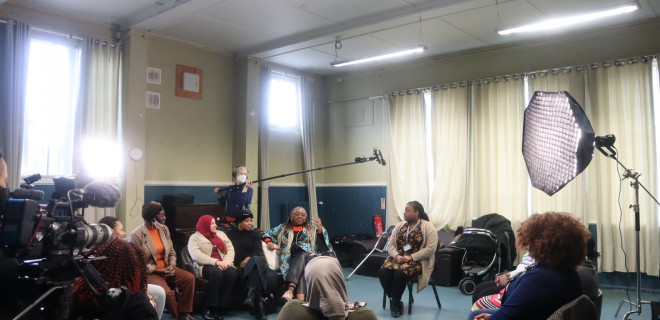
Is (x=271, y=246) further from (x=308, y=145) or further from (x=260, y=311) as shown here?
(x=308, y=145)

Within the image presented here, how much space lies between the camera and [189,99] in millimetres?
6879

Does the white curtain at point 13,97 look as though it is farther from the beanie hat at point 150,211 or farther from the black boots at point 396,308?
the black boots at point 396,308

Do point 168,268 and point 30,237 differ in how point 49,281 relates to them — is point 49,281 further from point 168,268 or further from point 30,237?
point 168,268

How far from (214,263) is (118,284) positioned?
1965mm

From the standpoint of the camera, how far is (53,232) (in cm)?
231

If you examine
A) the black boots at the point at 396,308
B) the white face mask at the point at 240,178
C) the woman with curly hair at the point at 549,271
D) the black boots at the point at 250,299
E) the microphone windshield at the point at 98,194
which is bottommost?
the black boots at the point at 396,308

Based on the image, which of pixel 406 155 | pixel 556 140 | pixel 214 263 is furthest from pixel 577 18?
pixel 214 263

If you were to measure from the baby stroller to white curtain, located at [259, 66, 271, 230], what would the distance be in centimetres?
285

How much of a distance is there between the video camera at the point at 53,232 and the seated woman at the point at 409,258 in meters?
3.10

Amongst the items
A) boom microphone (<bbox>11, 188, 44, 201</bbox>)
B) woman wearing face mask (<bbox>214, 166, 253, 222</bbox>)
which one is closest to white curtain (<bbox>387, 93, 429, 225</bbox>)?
woman wearing face mask (<bbox>214, 166, 253, 222</bbox>)

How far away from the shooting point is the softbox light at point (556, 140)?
209 cm

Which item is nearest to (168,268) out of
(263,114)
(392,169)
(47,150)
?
(47,150)

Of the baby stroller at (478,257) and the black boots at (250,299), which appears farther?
the baby stroller at (478,257)

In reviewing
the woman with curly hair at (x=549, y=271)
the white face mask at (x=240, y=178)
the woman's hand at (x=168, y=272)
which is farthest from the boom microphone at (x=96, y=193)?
the white face mask at (x=240, y=178)
